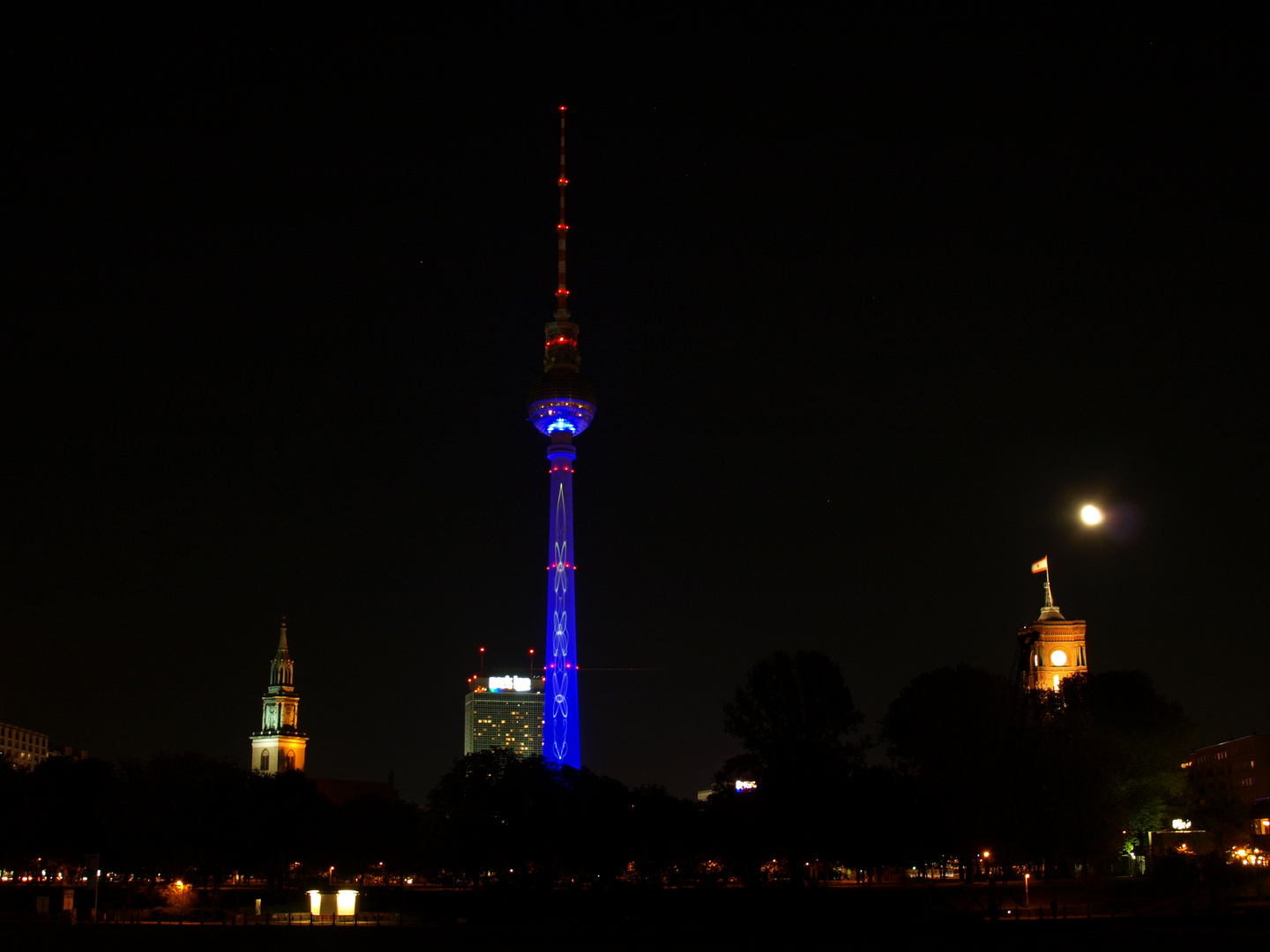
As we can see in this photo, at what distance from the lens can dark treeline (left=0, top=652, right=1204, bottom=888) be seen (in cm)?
8719

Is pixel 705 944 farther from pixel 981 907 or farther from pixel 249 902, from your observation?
pixel 249 902

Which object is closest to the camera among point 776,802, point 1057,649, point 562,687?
point 776,802

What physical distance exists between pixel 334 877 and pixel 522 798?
6971cm

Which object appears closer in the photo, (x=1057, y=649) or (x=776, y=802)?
(x=776, y=802)

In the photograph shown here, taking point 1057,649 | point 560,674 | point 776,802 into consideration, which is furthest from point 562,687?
point 776,802

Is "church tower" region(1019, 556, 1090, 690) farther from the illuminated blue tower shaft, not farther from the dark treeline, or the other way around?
the illuminated blue tower shaft

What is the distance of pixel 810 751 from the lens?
8562 cm

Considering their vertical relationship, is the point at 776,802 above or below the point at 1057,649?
below

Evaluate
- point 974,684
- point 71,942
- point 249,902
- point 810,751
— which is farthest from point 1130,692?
point 71,942

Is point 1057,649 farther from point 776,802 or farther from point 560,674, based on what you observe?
point 776,802

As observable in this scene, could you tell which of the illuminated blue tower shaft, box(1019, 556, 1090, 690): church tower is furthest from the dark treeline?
the illuminated blue tower shaft

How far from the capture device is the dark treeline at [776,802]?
286ft

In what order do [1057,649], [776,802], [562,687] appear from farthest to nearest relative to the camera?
[562,687]
[1057,649]
[776,802]

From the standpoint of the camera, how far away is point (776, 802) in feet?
273
